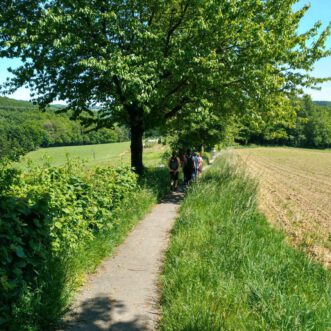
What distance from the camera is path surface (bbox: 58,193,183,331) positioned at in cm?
479

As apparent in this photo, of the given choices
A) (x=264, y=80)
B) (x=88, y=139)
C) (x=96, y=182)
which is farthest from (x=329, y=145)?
(x=96, y=182)

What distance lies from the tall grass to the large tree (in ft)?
20.9

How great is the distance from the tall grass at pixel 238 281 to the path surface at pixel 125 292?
263 mm

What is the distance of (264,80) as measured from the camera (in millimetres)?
13734

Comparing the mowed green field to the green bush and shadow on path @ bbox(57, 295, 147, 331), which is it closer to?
the green bush

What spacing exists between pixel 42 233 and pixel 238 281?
297cm

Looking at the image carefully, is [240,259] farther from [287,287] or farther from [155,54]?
[155,54]

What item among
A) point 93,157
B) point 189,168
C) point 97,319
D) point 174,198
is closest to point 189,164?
point 189,168

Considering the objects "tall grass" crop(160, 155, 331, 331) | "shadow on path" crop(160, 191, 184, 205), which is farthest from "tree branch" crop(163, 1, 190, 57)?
"tall grass" crop(160, 155, 331, 331)

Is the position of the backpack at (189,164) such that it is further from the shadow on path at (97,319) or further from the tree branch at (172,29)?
the shadow on path at (97,319)

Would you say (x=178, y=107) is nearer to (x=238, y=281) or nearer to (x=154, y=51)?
(x=154, y=51)

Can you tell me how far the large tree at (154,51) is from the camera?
12703 millimetres

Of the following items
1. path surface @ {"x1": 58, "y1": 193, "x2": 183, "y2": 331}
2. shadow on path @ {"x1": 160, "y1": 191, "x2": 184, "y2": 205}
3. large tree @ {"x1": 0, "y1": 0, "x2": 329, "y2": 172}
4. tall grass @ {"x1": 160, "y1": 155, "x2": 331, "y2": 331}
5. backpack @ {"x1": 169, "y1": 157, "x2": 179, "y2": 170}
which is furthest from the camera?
backpack @ {"x1": 169, "y1": 157, "x2": 179, "y2": 170}

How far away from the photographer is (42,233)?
478cm
